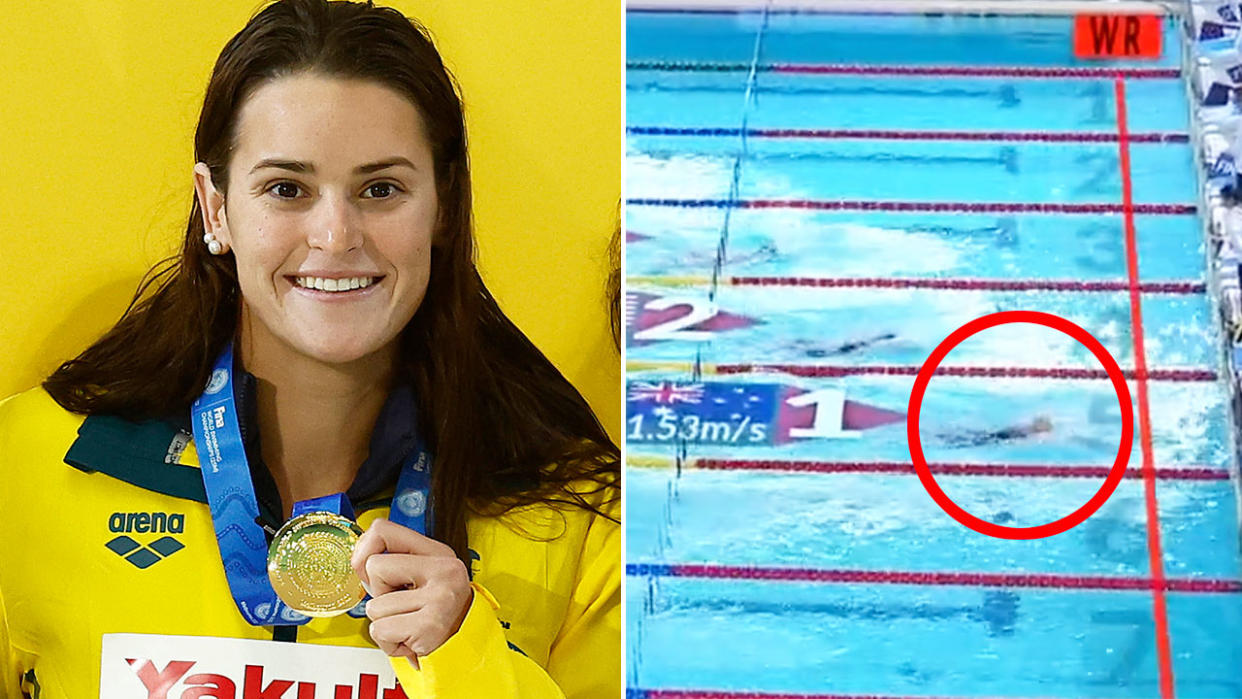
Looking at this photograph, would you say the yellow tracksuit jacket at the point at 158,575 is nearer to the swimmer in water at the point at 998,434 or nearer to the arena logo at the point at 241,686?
the arena logo at the point at 241,686

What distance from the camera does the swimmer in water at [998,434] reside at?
3.38 ft

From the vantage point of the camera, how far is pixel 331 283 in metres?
1.23

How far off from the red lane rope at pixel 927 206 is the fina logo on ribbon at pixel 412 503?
380 mm

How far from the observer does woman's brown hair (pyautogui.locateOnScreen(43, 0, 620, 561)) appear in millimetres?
1254

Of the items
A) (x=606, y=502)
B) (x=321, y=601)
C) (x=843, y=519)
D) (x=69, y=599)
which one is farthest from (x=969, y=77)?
(x=69, y=599)

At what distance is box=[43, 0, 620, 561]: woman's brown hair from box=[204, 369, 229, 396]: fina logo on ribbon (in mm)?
15

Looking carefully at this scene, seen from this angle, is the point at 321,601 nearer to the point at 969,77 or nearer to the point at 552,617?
the point at 552,617

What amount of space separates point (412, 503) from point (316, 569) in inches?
4.7

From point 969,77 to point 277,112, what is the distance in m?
0.58

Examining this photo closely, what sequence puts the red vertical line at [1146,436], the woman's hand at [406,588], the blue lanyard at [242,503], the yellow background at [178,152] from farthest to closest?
the yellow background at [178,152] < the blue lanyard at [242,503] < the woman's hand at [406,588] < the red vertical line at [1146,436]

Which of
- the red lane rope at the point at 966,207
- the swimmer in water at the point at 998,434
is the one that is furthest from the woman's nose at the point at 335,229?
the swimmer in water at the point at 998,434

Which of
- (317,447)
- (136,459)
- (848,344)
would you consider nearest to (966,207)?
(848,344)

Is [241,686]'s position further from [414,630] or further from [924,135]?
[924,135]

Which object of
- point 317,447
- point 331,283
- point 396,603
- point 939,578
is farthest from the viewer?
point 317,447
